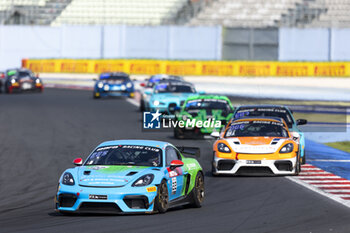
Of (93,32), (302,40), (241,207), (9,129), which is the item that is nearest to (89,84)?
(93,32)

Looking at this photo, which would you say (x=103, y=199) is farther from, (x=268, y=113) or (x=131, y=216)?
(x=268, y=113)

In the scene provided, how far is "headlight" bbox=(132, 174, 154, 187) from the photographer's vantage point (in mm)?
10914

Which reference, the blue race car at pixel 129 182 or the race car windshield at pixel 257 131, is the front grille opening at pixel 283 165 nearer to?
the race car windshield at pixel 257 131

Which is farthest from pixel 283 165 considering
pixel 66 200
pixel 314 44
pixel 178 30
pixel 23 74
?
pixel 178 30

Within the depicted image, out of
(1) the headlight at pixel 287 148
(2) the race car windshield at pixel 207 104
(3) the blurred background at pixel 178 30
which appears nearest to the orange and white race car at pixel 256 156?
(1) the headlight at pixel 287 148

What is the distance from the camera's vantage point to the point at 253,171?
53.3 ft

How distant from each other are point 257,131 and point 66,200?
7.06 m

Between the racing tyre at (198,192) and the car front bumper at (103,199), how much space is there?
1617 millimetres

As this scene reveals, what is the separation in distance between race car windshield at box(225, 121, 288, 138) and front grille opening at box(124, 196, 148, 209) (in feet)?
20.2

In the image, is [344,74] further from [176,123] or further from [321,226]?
[321,226]

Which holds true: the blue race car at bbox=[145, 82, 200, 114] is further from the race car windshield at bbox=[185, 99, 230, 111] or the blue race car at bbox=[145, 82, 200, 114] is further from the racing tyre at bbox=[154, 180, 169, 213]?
the racing tyre at bbox=[154, 180, 169, 213]

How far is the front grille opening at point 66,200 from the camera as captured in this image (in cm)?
1073

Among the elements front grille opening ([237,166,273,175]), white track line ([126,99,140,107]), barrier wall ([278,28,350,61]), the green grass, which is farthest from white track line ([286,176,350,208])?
barrier wall ([278,28,350,61])

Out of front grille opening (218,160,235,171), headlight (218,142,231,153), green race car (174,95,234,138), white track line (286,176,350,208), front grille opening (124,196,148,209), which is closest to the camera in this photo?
front grille opening (124,196,148,209)
